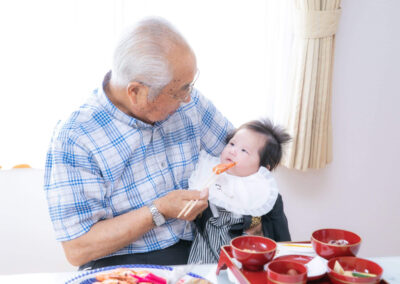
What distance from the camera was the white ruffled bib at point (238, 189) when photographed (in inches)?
72.4

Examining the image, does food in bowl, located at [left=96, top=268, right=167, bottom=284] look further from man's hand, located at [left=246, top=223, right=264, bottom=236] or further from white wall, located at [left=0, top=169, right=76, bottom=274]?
white wall, located at [left=0, top=169, right=76, bottom=274]

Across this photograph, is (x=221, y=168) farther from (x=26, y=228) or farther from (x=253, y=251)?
(x=26, y=228)

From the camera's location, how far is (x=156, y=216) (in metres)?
1.58

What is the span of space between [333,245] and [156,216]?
0.67 meters

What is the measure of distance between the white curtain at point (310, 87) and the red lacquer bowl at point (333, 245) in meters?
1.36

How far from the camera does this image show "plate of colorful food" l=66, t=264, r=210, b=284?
1.13 m

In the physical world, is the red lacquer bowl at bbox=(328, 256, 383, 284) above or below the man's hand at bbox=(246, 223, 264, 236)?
above

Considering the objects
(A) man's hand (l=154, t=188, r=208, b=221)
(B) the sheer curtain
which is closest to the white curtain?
(B) the sheer curtain

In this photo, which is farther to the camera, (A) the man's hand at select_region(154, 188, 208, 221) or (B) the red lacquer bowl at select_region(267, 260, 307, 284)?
(A) the man's hand at select_region(154, 188, 208, 221)

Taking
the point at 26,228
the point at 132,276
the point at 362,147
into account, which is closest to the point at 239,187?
the point at 132,276

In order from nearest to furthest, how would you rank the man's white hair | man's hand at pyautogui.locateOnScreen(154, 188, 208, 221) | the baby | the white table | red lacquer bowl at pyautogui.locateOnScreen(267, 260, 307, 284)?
red lacquer bowl at pyautogui.locateOnScreen(267, 260, 307, 284) → the white table → the man's white hair → man's hand at pyautogui.locateOnScreen(154, 188, 208, 221) → the baby

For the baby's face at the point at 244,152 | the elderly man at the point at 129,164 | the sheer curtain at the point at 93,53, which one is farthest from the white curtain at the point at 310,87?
the elderly man at the point at 129,164

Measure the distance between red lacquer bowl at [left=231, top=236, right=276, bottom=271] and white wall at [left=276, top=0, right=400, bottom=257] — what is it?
1574 mm

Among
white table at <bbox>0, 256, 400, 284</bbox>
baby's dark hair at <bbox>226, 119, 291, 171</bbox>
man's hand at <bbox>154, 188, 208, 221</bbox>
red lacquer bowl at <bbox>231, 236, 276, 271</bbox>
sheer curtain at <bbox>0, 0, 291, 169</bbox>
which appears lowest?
white table at <bbox>0, 256, 400, 284</bbox>
